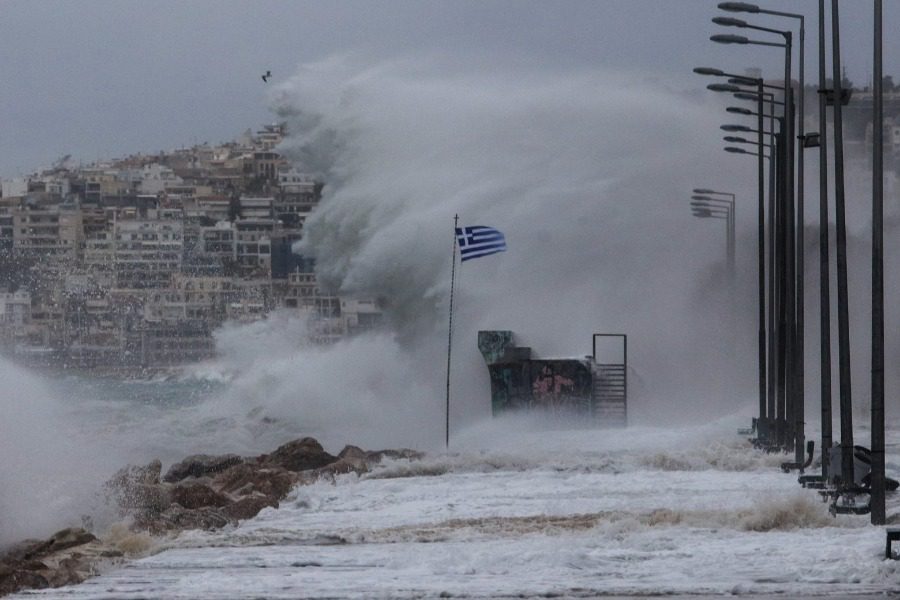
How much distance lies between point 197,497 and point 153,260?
10395 centimetres

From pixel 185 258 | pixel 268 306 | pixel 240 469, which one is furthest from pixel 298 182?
pixel 240 469

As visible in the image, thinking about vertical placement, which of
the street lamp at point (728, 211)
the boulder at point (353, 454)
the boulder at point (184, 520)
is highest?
the street lamp at point (728, 211)

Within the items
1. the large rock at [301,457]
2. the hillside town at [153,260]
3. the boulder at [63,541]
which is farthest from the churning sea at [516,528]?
the hillside town at [153,260]

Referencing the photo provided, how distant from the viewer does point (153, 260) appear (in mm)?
125562

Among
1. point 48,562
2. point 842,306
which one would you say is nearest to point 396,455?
point 842,306

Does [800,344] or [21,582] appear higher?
[800,344]

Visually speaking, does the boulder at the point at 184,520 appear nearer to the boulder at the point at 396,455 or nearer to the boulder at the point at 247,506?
the boulder at the point at 247,506

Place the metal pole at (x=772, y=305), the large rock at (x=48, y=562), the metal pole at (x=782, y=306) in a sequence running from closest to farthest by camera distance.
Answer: the large rock at (x=48, y=562) < the metal pole at (x=782, y=306) < the metal pole at (x=772, y=305)

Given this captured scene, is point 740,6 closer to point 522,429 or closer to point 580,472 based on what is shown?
point 580,472

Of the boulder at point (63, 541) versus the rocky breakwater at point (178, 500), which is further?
the boulder at point (63, 541)

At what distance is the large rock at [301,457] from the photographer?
30500 millimetres

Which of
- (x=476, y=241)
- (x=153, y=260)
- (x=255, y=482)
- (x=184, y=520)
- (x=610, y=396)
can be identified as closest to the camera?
(x=184, y=520)

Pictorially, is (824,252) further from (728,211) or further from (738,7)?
(728,211)

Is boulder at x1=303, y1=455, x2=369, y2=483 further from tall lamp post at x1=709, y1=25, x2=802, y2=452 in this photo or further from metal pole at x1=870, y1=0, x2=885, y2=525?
metal pole at x1=870, y1=0, x2=885, y2=525
